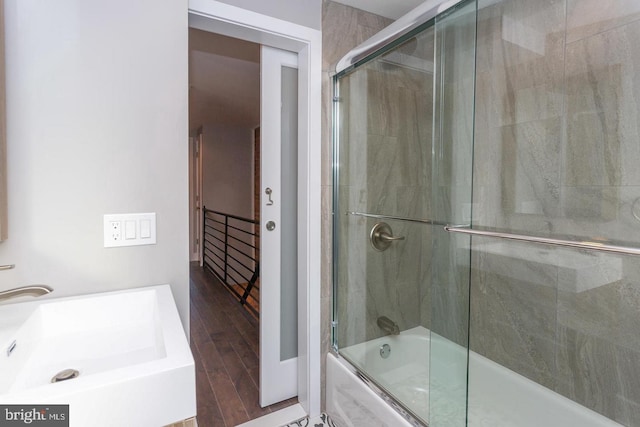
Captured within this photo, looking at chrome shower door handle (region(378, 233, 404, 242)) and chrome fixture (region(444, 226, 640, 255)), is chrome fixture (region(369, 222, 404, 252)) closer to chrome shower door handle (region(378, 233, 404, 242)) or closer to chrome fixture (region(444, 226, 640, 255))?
chrome shower door handle (region(378, 233, 404, 242))

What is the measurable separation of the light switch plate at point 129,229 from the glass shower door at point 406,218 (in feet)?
3.17

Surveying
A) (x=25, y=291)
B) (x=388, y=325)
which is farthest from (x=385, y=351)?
(x=25, y=291)

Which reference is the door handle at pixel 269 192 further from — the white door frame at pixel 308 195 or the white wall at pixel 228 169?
the white wall at pixel 228 169

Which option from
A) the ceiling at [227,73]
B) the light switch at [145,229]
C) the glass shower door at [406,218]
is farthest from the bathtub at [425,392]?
the ceiling at [227,73]

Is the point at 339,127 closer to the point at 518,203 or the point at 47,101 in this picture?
the point at 518,203

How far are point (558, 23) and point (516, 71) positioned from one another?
0.21 m

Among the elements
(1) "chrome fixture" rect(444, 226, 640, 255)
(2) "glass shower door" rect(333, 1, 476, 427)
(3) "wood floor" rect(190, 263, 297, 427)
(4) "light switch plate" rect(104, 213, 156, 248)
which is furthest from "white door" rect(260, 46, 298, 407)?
(1) "chrome fixture" rect(444, 226, 640, 255)

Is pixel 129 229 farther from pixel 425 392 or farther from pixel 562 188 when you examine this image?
pixel 562 188

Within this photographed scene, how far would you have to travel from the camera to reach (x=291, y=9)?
5.44 ft

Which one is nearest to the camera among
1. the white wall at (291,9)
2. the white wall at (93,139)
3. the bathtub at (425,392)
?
the white wall at (93,139)

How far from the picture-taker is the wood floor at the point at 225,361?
1.83 meters

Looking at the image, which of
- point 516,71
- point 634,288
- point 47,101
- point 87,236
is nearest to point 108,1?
point 47,101

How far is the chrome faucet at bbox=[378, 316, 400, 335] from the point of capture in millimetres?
1876

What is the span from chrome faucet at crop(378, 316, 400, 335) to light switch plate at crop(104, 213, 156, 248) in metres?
1.29
